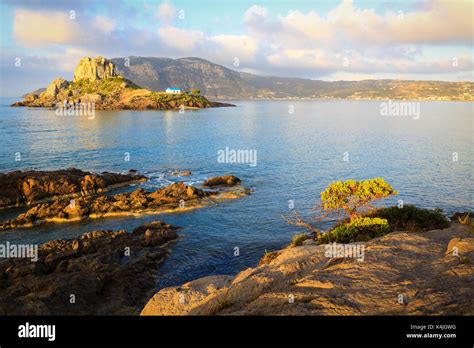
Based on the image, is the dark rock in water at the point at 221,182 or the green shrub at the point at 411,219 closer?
the green shrub at the point at 411,219

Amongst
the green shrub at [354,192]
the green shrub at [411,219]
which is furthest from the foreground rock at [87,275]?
the green shrub at [411,219]

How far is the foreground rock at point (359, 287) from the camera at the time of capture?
34.2 feet

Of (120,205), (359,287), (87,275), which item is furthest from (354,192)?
(120,205)

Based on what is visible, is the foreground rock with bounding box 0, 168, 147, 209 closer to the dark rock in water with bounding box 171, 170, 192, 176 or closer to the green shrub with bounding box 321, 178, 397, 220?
the dark rock in water with bounding box 171, 170, 192, 176

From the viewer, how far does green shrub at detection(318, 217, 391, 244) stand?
23.4 meters

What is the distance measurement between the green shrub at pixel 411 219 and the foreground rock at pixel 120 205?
20.6 m

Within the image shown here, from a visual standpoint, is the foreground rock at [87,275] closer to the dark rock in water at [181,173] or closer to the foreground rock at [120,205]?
the foreground rock at [120,205]

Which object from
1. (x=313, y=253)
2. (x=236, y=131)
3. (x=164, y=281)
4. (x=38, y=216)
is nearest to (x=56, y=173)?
(x=38, y=216)

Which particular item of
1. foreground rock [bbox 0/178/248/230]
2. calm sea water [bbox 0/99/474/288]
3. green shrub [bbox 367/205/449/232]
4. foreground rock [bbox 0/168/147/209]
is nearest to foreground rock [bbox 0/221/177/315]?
calm sea water [bbox 0/99/474/288]

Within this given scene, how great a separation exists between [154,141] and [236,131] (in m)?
34.4

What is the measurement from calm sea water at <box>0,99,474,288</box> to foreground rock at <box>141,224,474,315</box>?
10.7 metres

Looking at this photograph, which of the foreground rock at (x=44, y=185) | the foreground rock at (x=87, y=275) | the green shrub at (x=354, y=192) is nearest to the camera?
the foreground rock at (x=87, y=275)

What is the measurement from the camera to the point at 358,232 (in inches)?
951
